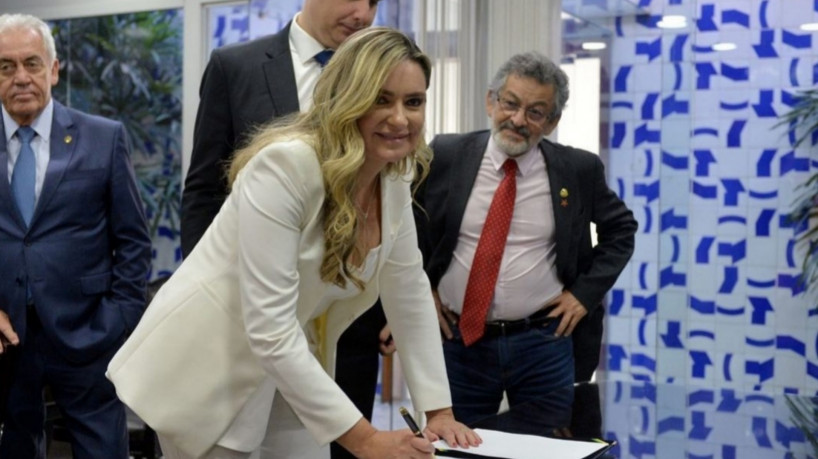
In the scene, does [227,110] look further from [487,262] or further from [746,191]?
[746,191]

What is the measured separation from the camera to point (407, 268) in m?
1.92

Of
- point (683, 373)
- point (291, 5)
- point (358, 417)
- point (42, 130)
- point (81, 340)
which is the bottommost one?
point (683, 373)

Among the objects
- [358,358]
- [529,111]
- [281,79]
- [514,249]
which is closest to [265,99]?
[281,79]

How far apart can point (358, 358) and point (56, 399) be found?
1.01 meters

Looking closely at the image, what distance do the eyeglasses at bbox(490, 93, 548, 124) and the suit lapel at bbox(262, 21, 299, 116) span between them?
2.46 ft

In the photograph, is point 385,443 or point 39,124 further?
point 39,124

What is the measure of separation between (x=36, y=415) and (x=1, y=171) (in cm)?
66

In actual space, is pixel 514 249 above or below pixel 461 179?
below

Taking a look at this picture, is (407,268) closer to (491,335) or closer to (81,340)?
(491,335)

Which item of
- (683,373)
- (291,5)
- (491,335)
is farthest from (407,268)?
(291,5)

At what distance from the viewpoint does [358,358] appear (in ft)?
8.14

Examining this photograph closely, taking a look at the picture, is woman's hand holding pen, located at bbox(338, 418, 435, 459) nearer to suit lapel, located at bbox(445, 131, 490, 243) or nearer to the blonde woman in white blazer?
the blonde woman in white blazer

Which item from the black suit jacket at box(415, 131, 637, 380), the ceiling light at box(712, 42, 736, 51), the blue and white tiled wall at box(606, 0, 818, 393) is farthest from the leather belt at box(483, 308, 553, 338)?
the ceiling light at box(712, 42, 736, 51)

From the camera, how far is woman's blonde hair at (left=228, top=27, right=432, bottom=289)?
Answer: 1.67m
